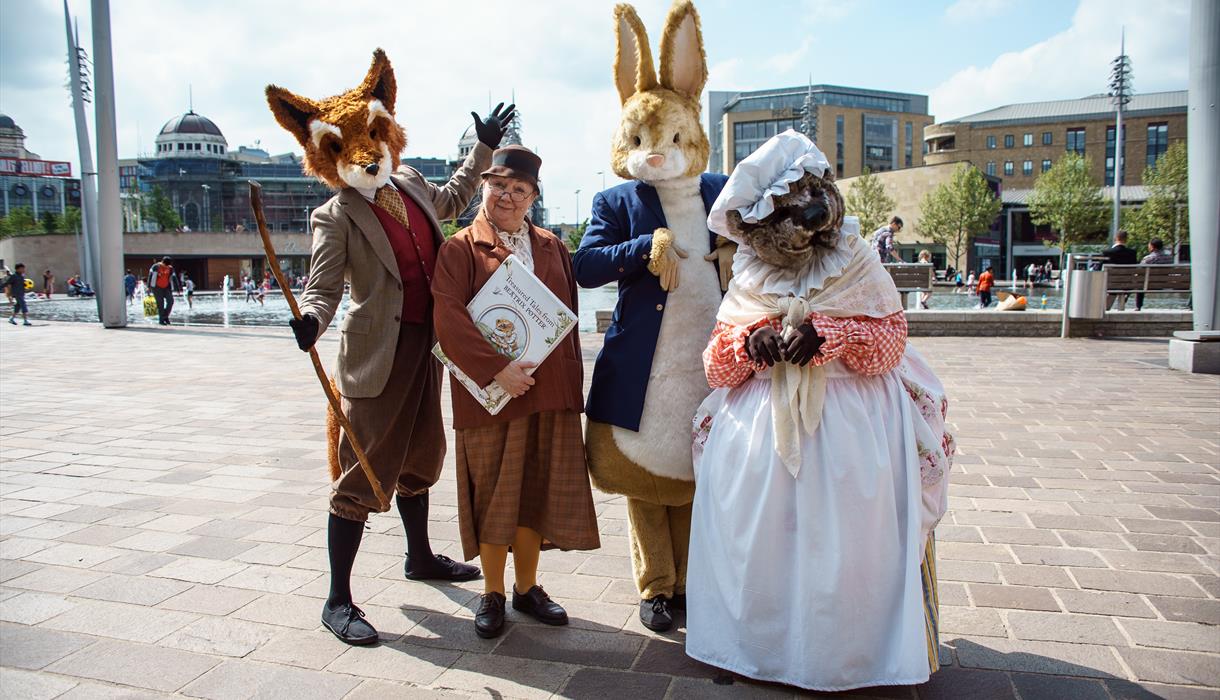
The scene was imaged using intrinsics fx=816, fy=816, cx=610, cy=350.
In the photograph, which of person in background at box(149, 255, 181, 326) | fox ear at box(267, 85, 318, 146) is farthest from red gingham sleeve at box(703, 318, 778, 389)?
person in background at box(149, 255, 181, 326)

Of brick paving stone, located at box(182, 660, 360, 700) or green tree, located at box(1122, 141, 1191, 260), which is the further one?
green tree, located at box(1122, 141, 1191, 260)

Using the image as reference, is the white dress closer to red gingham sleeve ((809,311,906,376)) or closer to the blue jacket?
red gingham sleeve ((809,311,906,376))

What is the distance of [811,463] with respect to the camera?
8.32 feet

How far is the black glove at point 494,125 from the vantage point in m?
3.78

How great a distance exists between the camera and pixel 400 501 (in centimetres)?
371

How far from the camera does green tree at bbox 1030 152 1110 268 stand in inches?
2117

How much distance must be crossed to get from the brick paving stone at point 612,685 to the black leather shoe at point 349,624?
0.83m

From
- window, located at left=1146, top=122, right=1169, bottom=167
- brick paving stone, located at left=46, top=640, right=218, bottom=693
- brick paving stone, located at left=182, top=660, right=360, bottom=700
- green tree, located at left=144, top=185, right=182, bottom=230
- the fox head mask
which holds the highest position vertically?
window, located at left=1146, top=122, right=1169, bottom=167

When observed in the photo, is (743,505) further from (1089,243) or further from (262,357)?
(1089,243)

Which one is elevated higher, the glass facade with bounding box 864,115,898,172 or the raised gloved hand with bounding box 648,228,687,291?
the glass facade with bounding box 864,115,898,172

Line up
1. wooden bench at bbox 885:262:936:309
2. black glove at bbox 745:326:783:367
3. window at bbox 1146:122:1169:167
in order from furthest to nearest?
window at bbox 1146:122:1169:167, wooden bench at bbox 885:262:936:309, black glove at bbox 745:326:783:367

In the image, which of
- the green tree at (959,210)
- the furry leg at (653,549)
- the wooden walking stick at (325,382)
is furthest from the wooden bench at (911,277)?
the green tree at (959,210)

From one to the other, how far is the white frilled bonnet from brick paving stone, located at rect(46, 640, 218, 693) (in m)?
2.45

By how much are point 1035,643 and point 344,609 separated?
8.47ft
